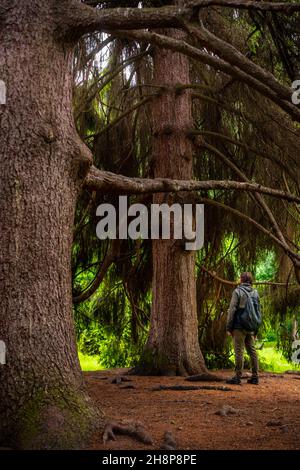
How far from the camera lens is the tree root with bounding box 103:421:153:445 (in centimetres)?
442

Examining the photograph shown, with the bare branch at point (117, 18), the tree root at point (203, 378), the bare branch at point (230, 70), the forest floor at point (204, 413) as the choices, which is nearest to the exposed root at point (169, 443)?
the forest floor at point (204, 413)

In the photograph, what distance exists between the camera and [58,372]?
175 inches

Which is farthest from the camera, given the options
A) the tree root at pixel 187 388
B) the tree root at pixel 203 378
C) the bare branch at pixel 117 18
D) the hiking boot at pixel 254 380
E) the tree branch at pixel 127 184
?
the hiking boot at pixel 254 380

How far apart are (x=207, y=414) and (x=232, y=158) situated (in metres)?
5.12

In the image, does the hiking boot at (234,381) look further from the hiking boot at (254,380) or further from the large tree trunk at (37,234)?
the large tree trunk at (37,234)

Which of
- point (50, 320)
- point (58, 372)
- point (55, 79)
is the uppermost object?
point (55, 79)

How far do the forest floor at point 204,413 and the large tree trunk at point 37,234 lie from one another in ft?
1.52

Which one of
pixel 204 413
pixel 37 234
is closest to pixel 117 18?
pixel 37 234

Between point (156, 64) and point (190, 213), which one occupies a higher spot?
point (156, 64)
